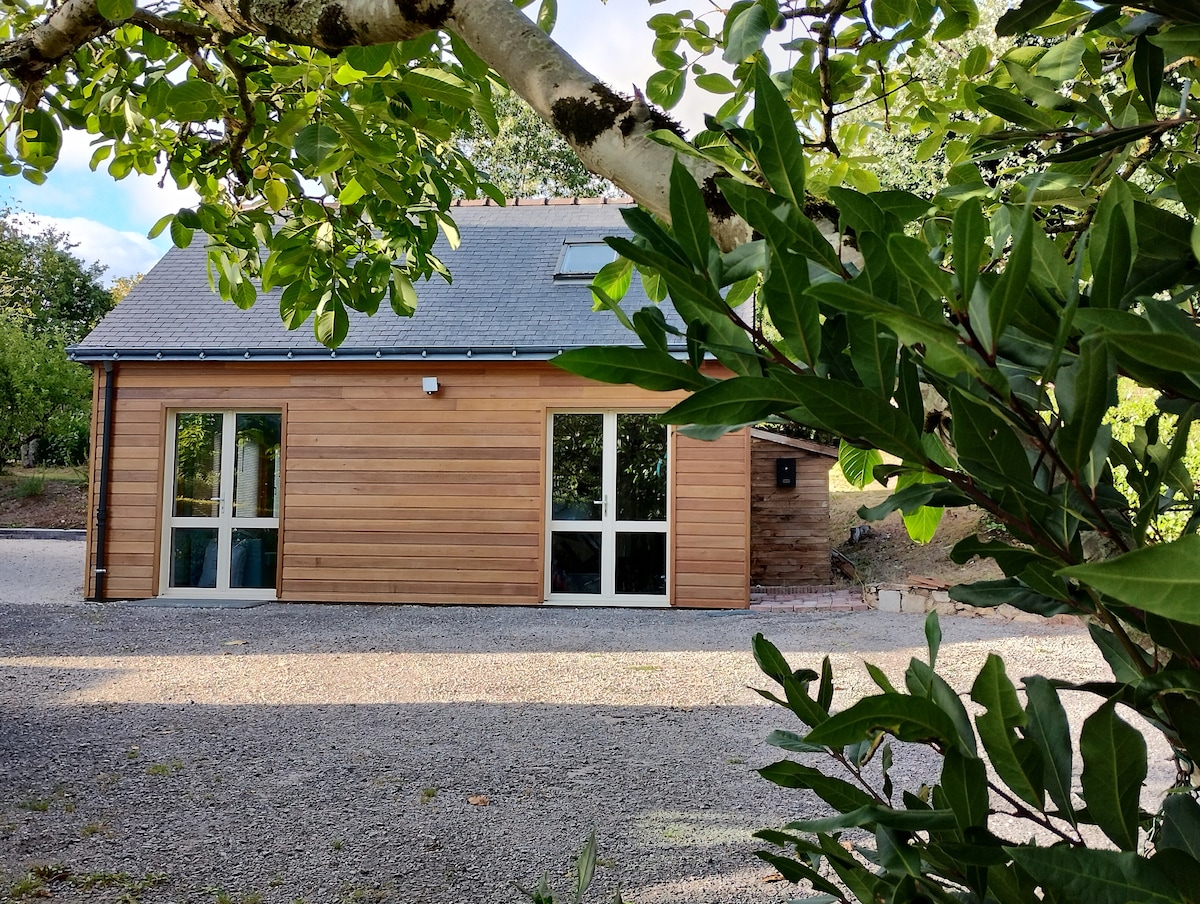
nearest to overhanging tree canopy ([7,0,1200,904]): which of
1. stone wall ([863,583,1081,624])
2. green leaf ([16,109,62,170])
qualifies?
green leaf ([16,109,62,170])

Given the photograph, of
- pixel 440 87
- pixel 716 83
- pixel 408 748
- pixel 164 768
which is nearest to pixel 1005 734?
pixel 716 83

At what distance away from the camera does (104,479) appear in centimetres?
1002

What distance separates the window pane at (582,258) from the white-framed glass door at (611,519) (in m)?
2.45

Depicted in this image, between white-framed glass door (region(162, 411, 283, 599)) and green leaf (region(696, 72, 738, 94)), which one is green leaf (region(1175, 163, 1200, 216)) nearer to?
green leaf (region(696, 72, 738, 94))

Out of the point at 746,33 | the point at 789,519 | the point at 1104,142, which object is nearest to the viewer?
the point at 1104,142

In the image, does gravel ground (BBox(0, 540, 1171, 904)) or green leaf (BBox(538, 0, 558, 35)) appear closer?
green leaf (BBox(538, 0, 558, 35))

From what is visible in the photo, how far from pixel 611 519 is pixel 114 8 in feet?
27.3

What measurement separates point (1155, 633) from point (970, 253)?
256 mm

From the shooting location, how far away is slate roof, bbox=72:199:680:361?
9.91 metres

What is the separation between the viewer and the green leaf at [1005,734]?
1.80 ft

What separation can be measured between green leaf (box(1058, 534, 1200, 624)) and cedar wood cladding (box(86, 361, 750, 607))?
947 centimetres

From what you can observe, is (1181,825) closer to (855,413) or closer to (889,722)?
(889,722)

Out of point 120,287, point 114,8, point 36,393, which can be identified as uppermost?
point 120,287

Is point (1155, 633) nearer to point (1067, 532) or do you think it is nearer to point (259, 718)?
point (1067, 532)
